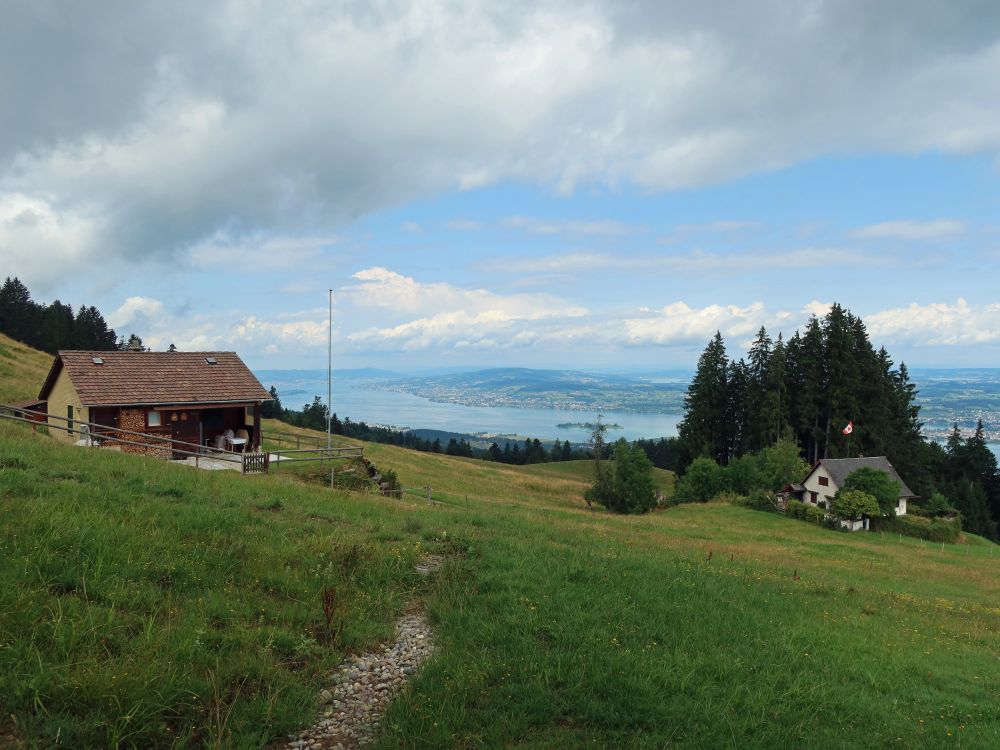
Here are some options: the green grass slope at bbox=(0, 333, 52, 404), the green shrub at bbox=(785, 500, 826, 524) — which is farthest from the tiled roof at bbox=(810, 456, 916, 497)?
the green grass slope at bbox=(0, 333, 52, 404)

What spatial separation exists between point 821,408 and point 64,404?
222 ft

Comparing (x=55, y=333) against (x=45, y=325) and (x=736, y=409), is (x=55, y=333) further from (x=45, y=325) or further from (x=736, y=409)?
(x=736, y=409)

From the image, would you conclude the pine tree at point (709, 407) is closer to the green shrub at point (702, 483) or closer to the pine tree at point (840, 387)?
the pine tree at point (840, 387)

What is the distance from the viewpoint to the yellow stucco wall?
2650cm

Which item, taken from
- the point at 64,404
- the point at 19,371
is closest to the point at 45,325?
the point at 19,371

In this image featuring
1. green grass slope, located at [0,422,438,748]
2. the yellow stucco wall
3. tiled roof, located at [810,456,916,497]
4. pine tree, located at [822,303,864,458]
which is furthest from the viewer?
pine tree, located at [822,303,864,458]

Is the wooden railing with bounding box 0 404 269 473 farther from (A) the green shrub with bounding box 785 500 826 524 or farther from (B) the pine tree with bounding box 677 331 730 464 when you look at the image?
(B) the pine tree with bounding box 677 331 730 464

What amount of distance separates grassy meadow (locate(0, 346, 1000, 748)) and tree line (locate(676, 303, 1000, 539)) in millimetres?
49650

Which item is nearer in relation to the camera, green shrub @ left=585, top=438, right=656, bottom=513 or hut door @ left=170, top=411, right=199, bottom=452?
hut door @ left=170, top=411, right=199, bottom=452

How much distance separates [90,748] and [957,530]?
54.7m

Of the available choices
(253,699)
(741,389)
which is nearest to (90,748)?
(253,699)

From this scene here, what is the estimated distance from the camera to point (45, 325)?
85.2 m

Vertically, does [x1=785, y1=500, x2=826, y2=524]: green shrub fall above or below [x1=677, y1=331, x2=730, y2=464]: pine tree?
below

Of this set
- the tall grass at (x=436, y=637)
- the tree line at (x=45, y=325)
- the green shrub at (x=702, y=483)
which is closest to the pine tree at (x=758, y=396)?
the green shrub at (x=702, y=483)
